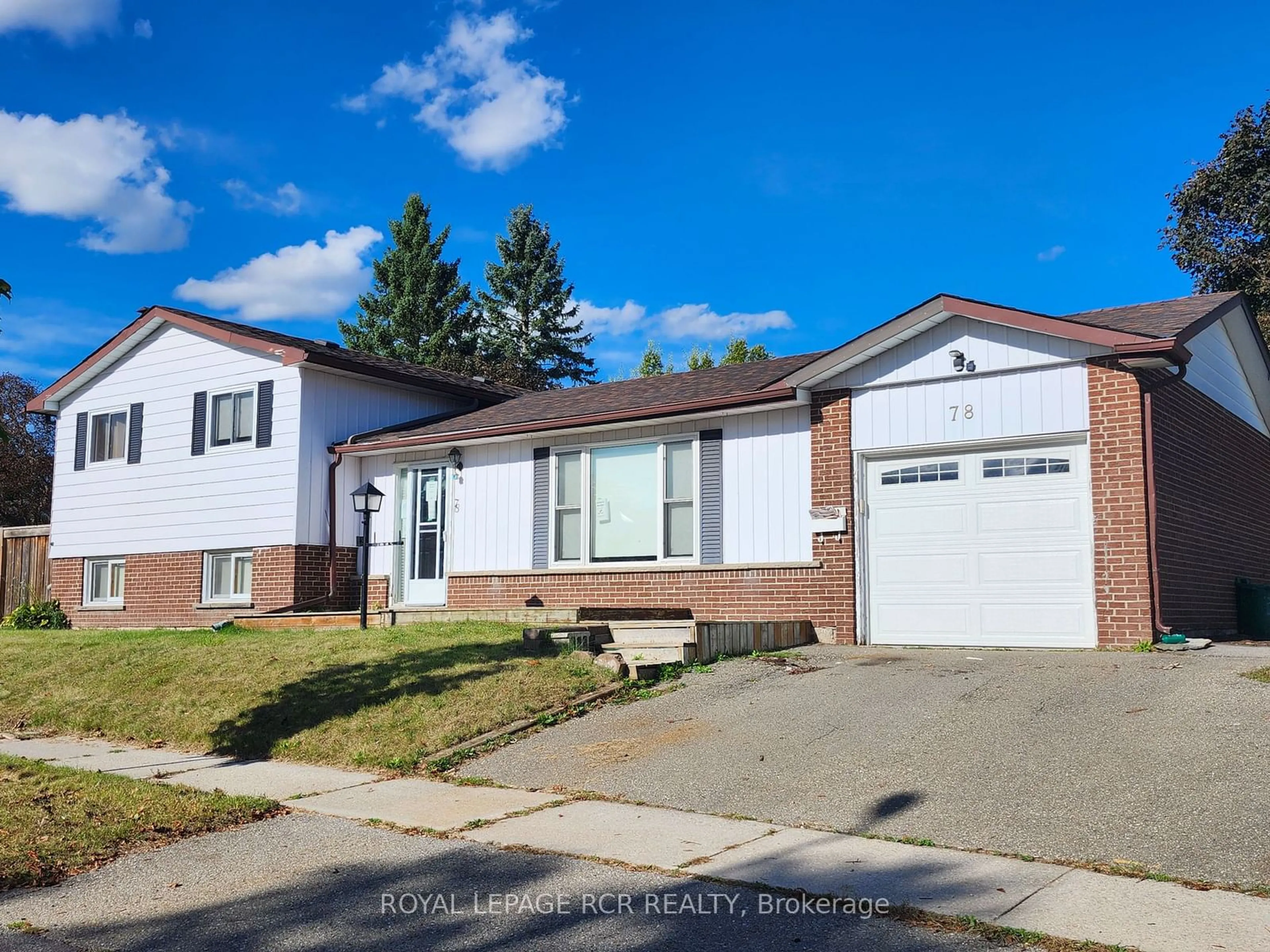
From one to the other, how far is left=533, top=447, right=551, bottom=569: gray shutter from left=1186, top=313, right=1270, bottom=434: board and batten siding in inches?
330

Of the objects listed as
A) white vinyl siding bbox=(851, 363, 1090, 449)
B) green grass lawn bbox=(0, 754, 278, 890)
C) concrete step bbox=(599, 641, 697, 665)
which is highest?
white vinyl siding bbox=(851, 363, 1090, 449)

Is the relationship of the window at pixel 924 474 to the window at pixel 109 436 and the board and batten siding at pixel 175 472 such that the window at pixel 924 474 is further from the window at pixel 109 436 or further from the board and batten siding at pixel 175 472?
the window at pixel 109 436

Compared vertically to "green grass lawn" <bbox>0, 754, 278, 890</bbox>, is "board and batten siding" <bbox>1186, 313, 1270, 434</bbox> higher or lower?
higher

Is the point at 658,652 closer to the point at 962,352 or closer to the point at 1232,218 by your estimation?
the point at 962,352

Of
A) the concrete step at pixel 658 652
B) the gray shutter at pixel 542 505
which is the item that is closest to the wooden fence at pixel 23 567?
the gray shutter at pixel 542 505

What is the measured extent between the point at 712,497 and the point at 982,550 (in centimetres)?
359

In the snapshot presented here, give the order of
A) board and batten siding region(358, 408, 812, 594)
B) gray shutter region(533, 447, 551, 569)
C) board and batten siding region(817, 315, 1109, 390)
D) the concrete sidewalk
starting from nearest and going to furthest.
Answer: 1. the concrete sidewalk
2. board and batten siding region(817, 315, 1109, 390)
3. board and batten siding region(358, 408, 812, 594)
4. gray shutter region(533, 447, 551, 569)

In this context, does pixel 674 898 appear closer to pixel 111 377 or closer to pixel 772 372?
pixel 772 372

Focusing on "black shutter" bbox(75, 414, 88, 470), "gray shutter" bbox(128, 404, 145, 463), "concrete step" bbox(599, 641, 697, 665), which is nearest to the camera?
"concrete step" bbox(599, 641, 697, 665)

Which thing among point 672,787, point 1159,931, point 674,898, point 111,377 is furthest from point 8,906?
point 111,377

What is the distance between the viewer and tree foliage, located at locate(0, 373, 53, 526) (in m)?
31.2

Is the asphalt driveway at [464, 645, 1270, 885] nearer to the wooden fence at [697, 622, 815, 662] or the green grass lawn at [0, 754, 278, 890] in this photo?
the wooden fence at [697, 622, 815, 662]

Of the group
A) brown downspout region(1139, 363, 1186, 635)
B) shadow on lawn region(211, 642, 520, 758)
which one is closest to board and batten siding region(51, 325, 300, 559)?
shadow on lawn region(211, 642, 520, 758)

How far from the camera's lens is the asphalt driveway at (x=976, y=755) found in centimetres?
584
